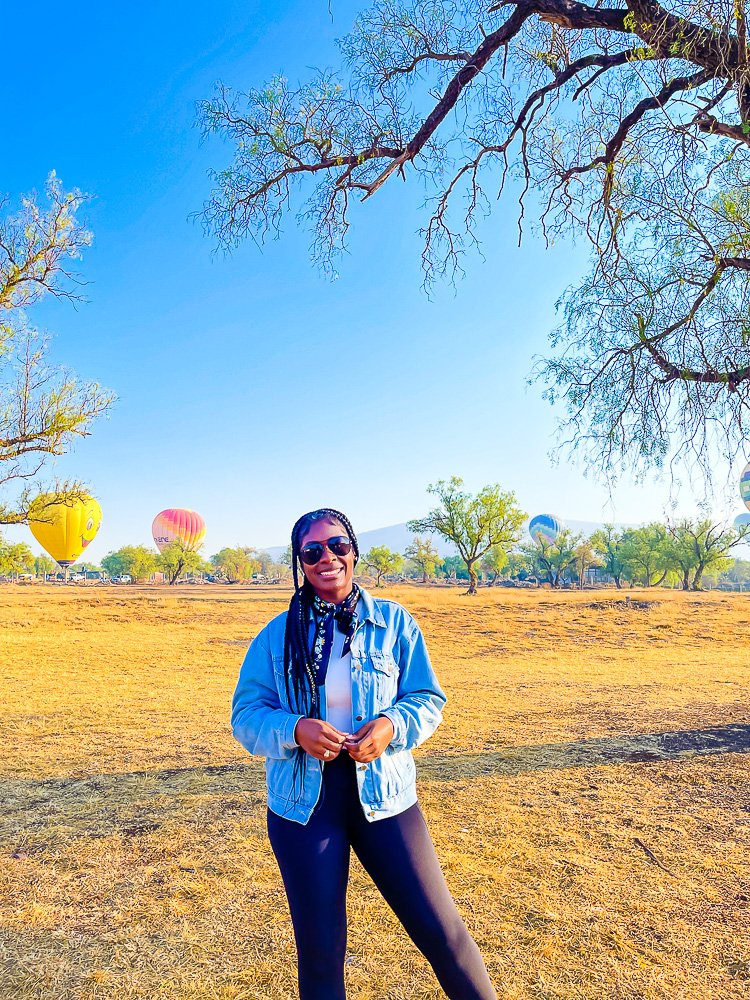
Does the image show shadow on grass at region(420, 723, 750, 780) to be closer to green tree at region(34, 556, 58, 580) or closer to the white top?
the white top

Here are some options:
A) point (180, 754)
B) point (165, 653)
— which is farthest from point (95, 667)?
point (180, 754)

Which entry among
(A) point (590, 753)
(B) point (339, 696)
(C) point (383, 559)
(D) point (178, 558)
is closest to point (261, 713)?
(B) point (339, 696)

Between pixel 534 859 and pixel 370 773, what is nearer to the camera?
pixel 370 773

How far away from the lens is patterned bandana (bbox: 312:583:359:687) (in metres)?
2.00

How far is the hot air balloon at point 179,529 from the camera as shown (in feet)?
283

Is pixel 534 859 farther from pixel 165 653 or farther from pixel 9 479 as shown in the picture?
pixel 9 479

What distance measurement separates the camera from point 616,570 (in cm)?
6994

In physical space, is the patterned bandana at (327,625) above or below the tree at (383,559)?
above

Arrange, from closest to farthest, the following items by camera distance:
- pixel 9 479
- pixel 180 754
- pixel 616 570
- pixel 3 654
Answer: pixel 180 754 → pixel 3 654 → pixel 9 479 → pixel 616 570

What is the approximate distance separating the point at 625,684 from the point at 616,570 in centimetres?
6470

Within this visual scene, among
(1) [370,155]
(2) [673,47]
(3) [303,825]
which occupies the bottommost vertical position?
(3) [303,825]

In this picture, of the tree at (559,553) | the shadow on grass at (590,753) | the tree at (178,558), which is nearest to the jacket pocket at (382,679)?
the shadow on grass at (590,753)

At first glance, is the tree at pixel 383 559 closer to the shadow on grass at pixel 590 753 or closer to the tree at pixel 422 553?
the tree at pixel 422 553

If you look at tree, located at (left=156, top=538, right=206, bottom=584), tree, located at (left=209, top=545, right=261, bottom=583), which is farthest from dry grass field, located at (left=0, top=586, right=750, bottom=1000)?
tree, located at (left=209, top=545, right=261, bottom=583)
